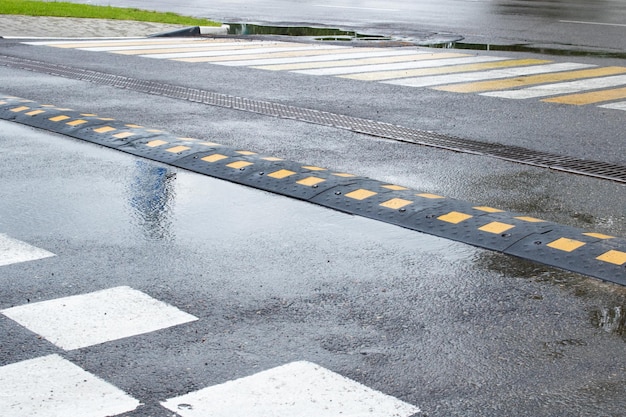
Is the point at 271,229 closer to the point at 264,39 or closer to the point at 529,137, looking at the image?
the point at 529,137

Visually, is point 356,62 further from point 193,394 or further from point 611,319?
point 193,394

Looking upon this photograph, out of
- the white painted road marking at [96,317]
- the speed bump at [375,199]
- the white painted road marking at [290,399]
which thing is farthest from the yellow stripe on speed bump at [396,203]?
the white painted road marking at [290,399]

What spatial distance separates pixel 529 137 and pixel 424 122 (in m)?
1.08

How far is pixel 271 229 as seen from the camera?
5.70 metres

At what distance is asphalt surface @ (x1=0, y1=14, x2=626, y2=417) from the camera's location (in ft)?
12.5

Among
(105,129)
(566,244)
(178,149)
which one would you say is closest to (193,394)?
(566,244)

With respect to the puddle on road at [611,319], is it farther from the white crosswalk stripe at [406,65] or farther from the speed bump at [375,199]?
the white crosswalk stripe at [406,65]

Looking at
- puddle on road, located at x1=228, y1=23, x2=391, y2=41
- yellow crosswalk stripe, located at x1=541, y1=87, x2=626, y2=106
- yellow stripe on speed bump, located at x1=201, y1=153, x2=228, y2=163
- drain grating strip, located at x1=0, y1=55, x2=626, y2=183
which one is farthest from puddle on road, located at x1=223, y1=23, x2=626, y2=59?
yellow stripe on speed bump, located at x1=201, y1=153, x2=228, y2=163

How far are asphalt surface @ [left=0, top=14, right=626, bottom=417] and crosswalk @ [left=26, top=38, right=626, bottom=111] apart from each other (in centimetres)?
266

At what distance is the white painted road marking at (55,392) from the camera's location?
11.3 feet

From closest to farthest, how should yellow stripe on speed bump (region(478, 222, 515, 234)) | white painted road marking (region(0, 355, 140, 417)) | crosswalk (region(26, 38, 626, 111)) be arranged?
white painted road marking (region(0, 355, 140, 417))
yellow stripe on speed bump (region(478, 222, 515, 234))
crosswalk (region(26, 38, 626, 111))

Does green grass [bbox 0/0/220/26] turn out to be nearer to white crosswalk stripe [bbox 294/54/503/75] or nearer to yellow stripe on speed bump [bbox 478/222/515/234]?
white crosswalk stripe [bbox 294/54/503/75]

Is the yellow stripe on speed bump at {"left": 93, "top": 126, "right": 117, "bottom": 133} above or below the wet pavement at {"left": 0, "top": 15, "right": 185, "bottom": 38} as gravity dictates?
below

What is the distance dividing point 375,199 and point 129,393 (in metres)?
3.00
